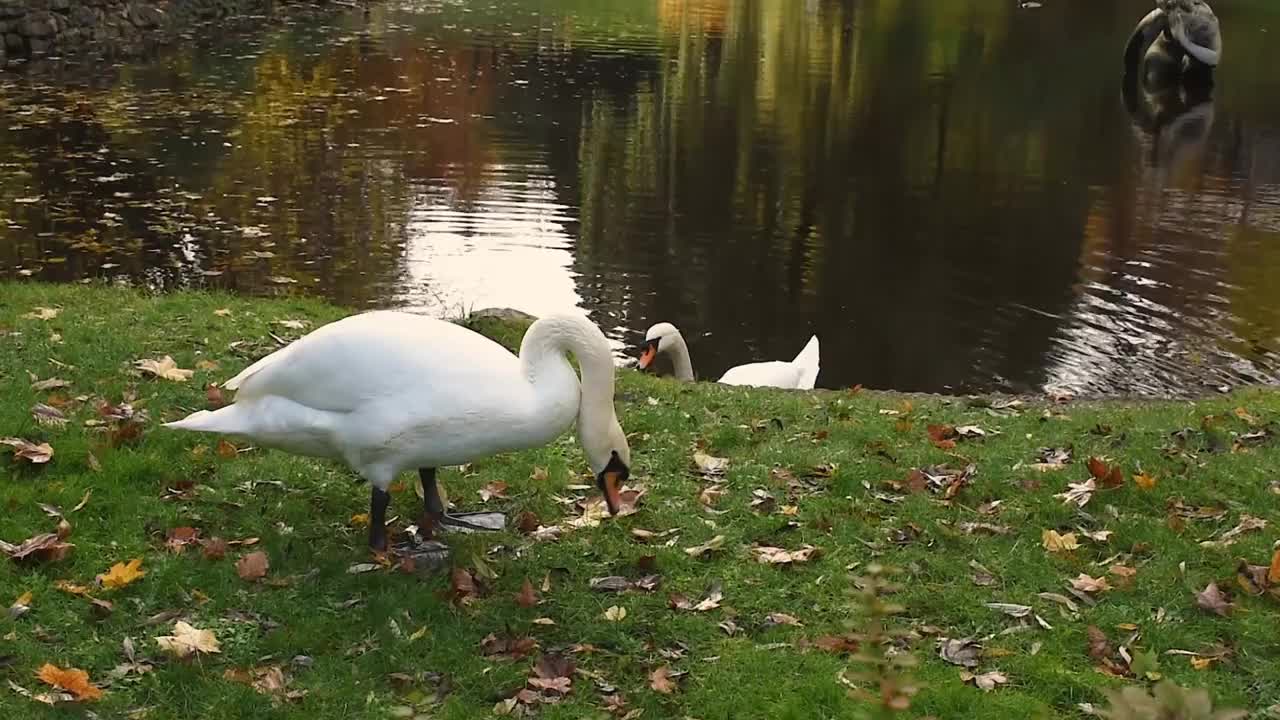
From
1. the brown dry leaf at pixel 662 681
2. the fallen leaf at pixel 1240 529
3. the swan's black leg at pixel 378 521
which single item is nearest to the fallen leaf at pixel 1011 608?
the fallen leaf at pixel 1240 529

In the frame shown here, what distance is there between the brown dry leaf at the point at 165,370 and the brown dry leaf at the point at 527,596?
12.3ft

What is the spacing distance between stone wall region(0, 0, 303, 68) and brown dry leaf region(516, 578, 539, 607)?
2930 cm

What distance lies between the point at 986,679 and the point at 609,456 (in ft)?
6.12

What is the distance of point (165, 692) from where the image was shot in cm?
493

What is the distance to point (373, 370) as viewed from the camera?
5715 mm

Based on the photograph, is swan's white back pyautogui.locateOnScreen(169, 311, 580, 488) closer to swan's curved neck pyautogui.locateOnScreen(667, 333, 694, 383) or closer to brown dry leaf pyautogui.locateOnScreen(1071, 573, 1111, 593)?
brown dry leaf pyautogui.locateOnScreen(1071, 573, 1111, 593)

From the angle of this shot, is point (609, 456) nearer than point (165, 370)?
Yes

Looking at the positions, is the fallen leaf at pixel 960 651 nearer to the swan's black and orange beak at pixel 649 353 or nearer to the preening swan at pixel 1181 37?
the swan's black and orange beak at pixel 649 353

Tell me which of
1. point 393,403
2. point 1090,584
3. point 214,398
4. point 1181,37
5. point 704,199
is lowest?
point 1090,584

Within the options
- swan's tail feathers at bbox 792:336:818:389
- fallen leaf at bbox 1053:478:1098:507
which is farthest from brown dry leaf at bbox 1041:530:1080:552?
swan's tail feathers at bbox 792:336:818:389

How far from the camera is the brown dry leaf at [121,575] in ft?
18.3

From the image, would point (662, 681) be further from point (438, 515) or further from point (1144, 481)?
point (1144, 481)

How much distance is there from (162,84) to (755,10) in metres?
33.2

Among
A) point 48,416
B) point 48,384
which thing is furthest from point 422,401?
point 48,384
